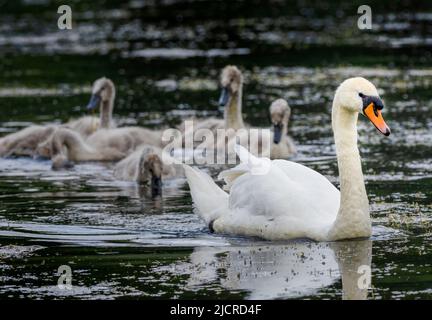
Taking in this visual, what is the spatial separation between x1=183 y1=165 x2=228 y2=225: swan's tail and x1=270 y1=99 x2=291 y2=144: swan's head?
4.03 metres

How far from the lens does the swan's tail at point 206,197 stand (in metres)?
13.0

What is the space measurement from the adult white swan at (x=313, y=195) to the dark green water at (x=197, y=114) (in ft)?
0.51

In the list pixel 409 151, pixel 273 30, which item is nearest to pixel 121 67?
pixel 273 30

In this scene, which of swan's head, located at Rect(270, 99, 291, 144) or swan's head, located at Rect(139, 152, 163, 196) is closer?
swan's head, located at Rect(139, 152, 163, 196)

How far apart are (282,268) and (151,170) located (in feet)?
18.7

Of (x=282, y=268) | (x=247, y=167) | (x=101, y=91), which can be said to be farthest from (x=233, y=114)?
(x=282, y=268)

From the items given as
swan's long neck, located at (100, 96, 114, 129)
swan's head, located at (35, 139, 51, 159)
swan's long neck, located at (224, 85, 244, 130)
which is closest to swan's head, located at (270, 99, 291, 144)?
swan's long neck, located at (224, 85, 244, 130)

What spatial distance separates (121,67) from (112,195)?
1028 cm

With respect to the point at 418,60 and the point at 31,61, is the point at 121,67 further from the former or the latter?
the point at 418,60

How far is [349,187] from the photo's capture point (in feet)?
39.1

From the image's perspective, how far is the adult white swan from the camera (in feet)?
39.0

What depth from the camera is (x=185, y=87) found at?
23.3 meters

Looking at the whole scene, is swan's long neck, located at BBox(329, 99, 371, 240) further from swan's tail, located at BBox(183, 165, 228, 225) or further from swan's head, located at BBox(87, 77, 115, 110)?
swan's head, located at BBox(87, 77, 115, 110)

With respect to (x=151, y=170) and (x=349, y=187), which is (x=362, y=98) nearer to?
(x=349, y=187)
